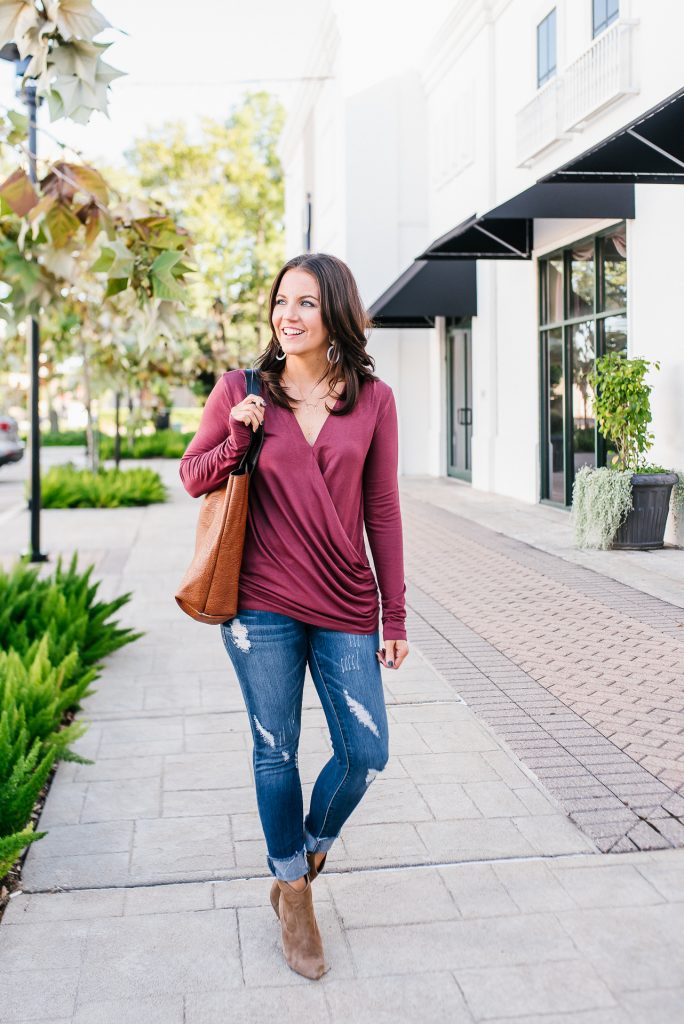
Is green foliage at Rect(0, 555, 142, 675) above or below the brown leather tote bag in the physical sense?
below

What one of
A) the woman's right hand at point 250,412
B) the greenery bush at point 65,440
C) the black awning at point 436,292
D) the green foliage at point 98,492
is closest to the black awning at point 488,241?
the black awning at point 436,292

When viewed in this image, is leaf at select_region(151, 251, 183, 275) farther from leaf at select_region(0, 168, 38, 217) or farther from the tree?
the tree

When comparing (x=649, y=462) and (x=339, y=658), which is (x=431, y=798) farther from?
(x=649, y=462)

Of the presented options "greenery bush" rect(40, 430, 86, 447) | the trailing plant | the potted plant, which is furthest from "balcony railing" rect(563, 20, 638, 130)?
"greenery bush" rect(40, 430, 86, 447)

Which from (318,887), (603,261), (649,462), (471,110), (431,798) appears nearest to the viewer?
(318,887)

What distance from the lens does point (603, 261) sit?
13.3 meters

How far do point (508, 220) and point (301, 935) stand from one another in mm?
12941

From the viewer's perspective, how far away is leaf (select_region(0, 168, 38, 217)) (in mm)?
4254

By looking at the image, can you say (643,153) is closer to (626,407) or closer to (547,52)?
(626,407)

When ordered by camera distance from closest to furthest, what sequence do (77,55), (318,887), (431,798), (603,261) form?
→ (77,55), (318,887), (431,798), (603,261)

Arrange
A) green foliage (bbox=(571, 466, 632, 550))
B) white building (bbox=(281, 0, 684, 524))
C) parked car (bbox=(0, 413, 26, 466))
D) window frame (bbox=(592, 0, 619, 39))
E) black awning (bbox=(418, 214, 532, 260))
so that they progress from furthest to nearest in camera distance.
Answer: parked car (bbox=(0, 413, 26, 466))
black awning (bbox=(418, 214, 532, 260))
window frame (bbox=(592, 0, 619, 39))
white building (bbox=(281, 0, 684, 524))
green foliage (bbox=(571, 466, 632, 550))

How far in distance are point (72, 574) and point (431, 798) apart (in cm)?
358

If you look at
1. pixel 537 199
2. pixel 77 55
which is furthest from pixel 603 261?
pixel 77 55

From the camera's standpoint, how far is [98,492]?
18.0m
